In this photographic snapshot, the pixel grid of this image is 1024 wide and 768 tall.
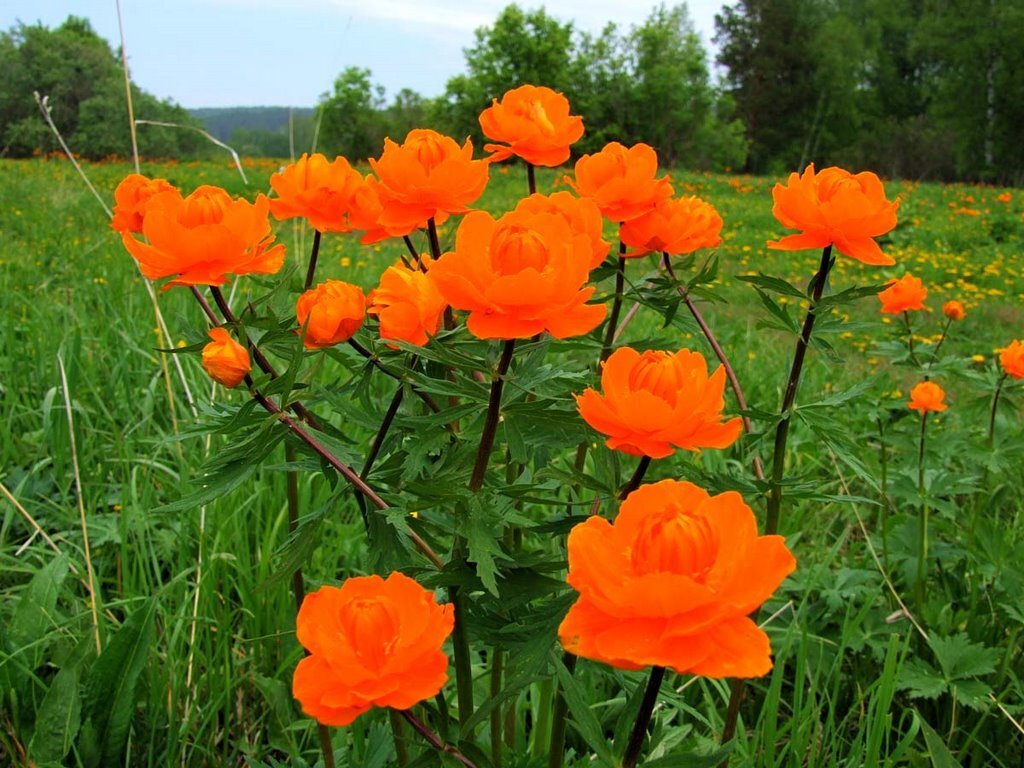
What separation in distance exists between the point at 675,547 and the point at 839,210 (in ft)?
1.62

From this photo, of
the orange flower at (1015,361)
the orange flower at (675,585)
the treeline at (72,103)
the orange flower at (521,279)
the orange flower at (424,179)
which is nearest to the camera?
the orange flower at (675,585)

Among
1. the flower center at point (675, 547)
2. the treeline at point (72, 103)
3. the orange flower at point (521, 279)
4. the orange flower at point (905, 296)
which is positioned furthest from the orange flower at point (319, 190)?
the treeline at point (72, 103)

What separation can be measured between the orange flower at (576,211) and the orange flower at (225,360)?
10.3 inches

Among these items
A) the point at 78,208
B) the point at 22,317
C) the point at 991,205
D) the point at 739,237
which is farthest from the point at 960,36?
the point at 22,317

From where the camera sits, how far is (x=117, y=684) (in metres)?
1.23

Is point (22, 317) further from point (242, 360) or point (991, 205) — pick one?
point (991, 205)

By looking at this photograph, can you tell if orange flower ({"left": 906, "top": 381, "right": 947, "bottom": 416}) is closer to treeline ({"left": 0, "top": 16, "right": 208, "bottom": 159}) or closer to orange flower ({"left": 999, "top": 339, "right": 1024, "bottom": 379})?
orange flower ({"left": 999, "top": 339, "right": 1024, "bottom": 379})

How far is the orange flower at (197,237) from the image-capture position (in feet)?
2.39

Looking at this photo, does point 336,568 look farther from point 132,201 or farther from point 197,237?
point 197,237

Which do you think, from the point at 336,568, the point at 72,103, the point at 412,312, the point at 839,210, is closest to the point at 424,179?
the point at 412,312

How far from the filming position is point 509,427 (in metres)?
0.66

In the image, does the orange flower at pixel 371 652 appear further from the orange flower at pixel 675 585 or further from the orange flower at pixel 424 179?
the orange flower at pixel 424 179

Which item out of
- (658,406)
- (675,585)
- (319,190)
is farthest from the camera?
(319,190)

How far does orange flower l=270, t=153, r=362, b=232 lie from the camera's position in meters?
0.90
